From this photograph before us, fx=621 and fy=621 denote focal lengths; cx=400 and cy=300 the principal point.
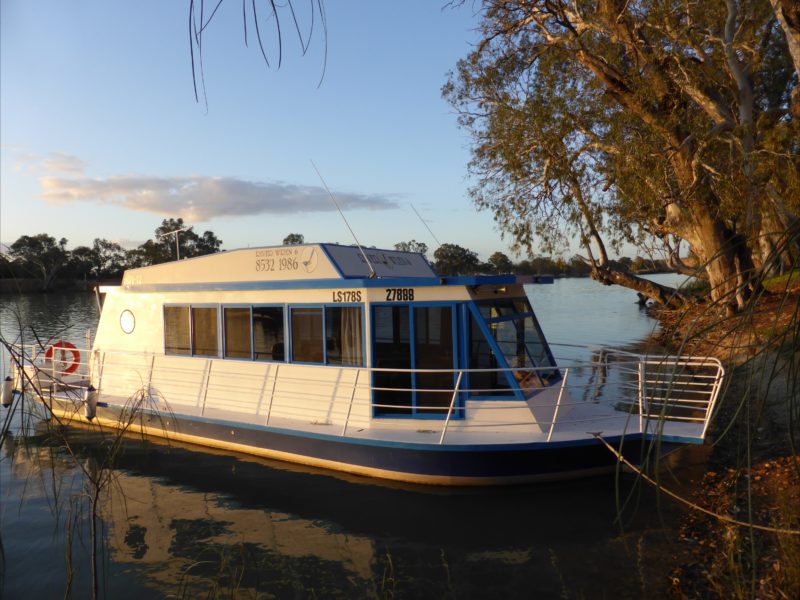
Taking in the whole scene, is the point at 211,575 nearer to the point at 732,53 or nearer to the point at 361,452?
the point at 361,452

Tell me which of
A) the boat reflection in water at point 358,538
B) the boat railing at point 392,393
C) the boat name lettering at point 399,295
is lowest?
the boat reflection in water at point 358,538

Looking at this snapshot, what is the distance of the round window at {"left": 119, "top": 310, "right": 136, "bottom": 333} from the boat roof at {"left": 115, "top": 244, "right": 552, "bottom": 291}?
54 cm

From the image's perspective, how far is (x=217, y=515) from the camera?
8.17m

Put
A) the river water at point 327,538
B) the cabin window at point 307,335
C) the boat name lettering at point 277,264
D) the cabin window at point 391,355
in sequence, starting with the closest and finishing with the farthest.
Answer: the river water at point 327,538
the cabin window at point 391,355
the cabin window at point 307,335
the boat name lettering at point 277,264

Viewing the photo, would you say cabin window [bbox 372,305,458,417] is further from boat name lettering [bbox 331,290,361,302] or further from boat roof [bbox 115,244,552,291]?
boat roof [bbox 115,244,552,291]

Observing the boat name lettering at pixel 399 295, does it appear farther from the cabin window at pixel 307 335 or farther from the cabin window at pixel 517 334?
the cabin window at pixel 307 335

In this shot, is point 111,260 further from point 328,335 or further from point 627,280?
point 627,280

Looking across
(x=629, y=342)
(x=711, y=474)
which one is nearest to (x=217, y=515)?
(x=711, y=474)

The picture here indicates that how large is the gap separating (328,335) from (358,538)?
320 cm

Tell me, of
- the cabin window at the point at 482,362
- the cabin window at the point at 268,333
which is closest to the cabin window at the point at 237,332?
the cabin window at the point at 268,333

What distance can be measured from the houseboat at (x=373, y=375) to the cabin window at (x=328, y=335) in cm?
2

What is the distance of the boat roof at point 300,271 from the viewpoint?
897cm

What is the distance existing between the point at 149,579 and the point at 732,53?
59.7 feet

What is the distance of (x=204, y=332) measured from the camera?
35.8ft
